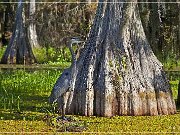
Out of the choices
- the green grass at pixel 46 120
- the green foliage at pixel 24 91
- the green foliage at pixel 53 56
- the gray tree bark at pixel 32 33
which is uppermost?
the gray tree bark at pixel 32 33

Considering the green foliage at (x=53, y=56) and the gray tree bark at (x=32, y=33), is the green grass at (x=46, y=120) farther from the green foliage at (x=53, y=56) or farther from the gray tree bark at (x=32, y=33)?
the gray tree bark at (x=32, y=33)

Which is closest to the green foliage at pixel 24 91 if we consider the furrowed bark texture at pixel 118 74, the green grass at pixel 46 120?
the green grass at pixel 46 120

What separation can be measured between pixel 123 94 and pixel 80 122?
123 centimetres

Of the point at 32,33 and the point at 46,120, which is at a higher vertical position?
the point at 32,33

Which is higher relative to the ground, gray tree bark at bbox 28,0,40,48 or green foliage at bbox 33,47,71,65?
gray tree bark at bbox 28,0,40,48

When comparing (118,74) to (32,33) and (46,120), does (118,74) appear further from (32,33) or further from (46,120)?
(32,33)

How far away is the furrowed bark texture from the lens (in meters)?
10.6

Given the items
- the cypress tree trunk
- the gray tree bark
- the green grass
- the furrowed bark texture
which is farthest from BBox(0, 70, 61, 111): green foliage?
the gray tree bark

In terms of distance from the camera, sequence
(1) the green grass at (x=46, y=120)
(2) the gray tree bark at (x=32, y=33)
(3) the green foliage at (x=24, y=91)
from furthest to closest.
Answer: (2) the gray tree bark at (x=32, y=33) → (3) the green foliage at (x=24, y=91) → (1) the green grass at (x=46, y=120)

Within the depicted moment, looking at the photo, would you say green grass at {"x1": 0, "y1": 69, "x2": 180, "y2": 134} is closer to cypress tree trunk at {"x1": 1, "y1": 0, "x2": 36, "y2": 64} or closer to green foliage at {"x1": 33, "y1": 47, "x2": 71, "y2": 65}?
green foliage at {"x1": 33, "y1": 47, "x2": 71, "y2": 65}

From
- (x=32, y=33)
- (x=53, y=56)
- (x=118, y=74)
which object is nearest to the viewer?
(x=118, y=74)

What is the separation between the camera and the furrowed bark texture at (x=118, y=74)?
34.9ft

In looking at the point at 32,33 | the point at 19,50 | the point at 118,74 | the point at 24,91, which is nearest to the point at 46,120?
the point at 118,74

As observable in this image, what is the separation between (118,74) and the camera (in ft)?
35.1
